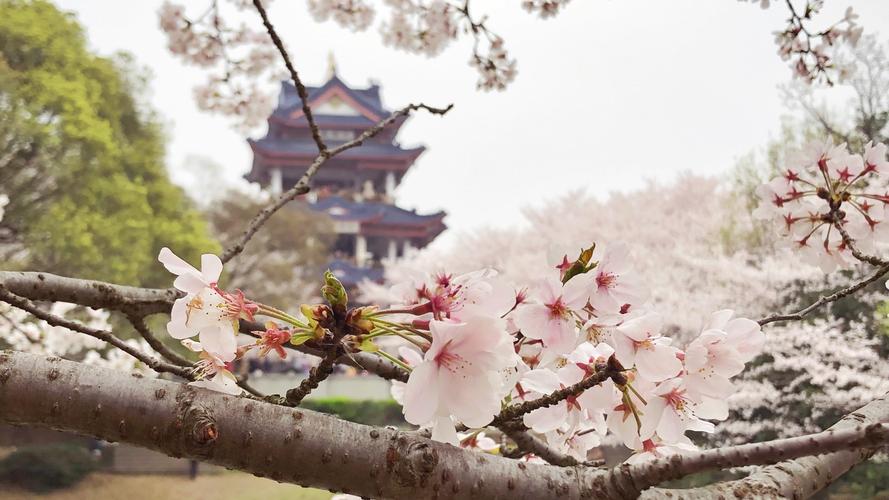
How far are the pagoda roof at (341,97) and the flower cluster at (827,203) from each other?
457 inches

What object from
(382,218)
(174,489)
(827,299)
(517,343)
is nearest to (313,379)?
(517,343)

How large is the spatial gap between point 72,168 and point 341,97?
25.8 ft

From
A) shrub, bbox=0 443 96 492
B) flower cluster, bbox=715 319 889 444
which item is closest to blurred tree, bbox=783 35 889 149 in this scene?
flower cluster, bbox=715 319 889 444

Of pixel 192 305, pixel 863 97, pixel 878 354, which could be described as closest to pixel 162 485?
pixel 878 354

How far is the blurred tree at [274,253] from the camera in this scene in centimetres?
711

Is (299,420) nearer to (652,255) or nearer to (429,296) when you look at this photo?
(429,296)

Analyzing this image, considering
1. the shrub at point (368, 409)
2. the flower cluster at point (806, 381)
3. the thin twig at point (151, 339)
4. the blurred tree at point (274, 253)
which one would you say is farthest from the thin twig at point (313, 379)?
the blurred tree at point (274, 253)

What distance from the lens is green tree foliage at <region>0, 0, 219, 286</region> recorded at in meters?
4.88

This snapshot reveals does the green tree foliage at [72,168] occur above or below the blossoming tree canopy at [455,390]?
above

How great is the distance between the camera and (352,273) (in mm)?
9633

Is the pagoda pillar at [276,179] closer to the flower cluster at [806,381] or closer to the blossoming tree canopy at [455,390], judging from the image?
the flower cluster at [806,381]

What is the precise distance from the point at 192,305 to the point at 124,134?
6.21 meters

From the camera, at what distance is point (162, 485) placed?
5559 millimetres

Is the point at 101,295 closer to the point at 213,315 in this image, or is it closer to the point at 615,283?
the point at 213,315
